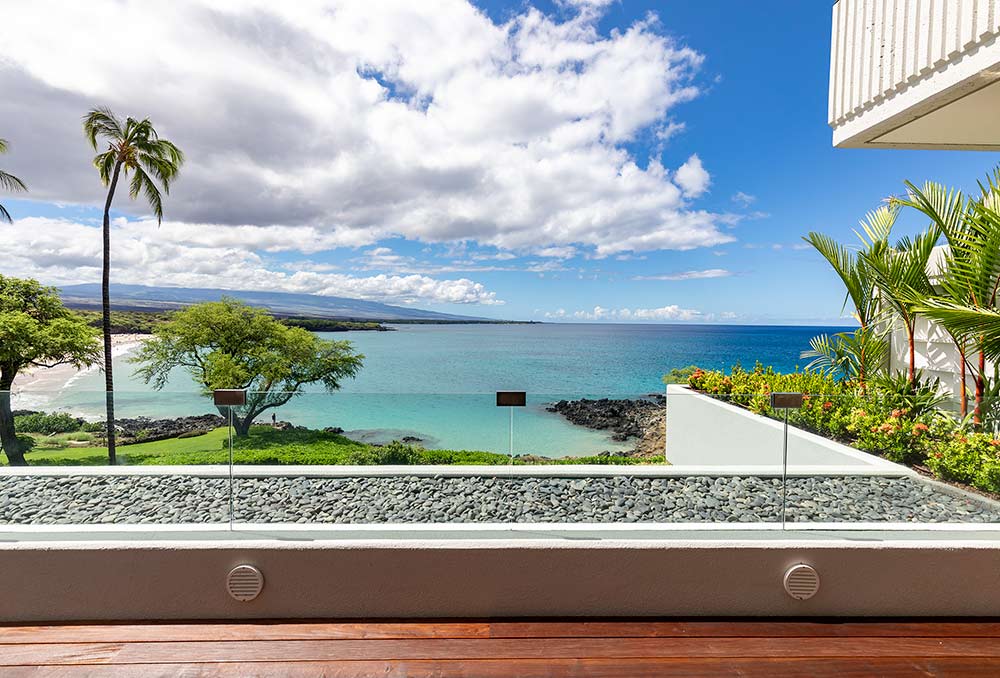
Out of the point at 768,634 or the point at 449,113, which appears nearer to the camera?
the point at 768,634

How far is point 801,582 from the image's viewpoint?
2.08 meters

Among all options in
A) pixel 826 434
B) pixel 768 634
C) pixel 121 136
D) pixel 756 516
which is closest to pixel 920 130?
pixel 826 434

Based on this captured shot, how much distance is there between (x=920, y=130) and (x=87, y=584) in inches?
198

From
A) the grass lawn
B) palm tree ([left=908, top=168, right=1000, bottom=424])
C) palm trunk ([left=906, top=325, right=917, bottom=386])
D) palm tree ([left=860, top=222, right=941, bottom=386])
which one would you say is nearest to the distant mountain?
palm tree ([left=860, top=222, right=941, bottom=386])

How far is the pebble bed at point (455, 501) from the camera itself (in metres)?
2.18

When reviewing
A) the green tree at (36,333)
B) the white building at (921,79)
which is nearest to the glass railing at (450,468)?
the white building at (921,79)

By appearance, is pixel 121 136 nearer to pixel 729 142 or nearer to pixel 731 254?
pixel 729 142

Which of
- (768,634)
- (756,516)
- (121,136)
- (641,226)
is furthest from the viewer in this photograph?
(641,226)

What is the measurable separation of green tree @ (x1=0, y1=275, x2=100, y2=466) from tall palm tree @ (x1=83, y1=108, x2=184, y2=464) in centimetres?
58

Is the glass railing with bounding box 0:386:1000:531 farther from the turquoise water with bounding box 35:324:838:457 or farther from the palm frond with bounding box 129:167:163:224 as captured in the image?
the palm frond with bounding box 129:167:163:224

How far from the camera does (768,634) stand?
198cm

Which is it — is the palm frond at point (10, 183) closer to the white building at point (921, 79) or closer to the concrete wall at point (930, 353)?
the white building at point (921, 79)

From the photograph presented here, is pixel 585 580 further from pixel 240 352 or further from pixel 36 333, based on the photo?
pixel 240 352

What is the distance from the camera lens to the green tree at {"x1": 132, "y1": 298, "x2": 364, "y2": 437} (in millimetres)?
16484
